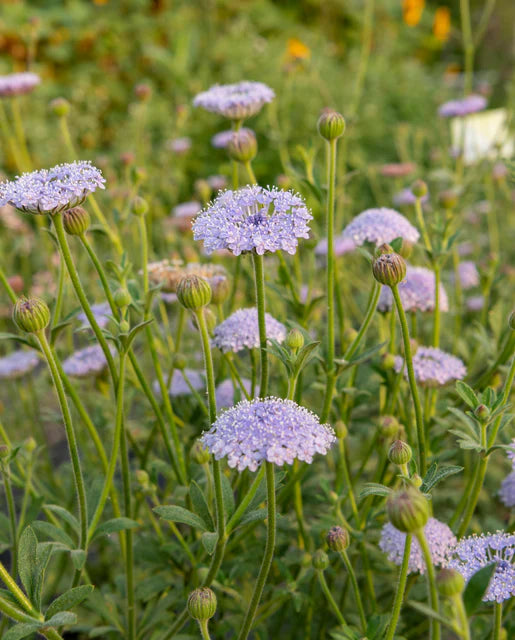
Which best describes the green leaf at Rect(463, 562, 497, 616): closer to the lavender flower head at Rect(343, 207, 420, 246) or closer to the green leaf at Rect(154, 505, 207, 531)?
the green leaf at Rect(154, 505, 207, 531)

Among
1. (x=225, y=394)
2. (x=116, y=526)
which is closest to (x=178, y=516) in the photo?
(x=116, y=526)

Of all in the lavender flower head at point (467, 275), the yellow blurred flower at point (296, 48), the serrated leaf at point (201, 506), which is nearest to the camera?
the serrated leaf at point (201, 506)

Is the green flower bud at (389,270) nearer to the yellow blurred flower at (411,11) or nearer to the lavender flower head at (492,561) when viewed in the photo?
the lavender flower head at (492,561)

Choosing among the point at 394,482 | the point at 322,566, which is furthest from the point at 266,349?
the point at 394,482

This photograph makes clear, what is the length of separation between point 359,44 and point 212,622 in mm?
4800

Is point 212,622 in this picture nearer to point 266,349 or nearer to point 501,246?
point 266,349

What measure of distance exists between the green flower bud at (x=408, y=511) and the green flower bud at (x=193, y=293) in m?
0.41

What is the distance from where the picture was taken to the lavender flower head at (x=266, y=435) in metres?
0.85

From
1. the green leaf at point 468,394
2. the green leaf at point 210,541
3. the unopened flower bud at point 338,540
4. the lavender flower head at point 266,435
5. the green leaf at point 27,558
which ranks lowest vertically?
the unopened flower bud at point 338,540

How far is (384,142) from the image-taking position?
13.5 ft

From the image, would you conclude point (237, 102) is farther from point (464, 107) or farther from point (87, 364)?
point (464, 107)

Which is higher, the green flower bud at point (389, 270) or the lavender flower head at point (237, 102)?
the lavender flower head at point (237, 102)

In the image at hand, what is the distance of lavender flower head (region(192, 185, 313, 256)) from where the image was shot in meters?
0.96

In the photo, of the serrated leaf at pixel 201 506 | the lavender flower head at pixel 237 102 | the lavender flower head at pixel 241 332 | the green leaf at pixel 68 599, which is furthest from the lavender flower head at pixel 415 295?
the green leaf at pixel 68 599
